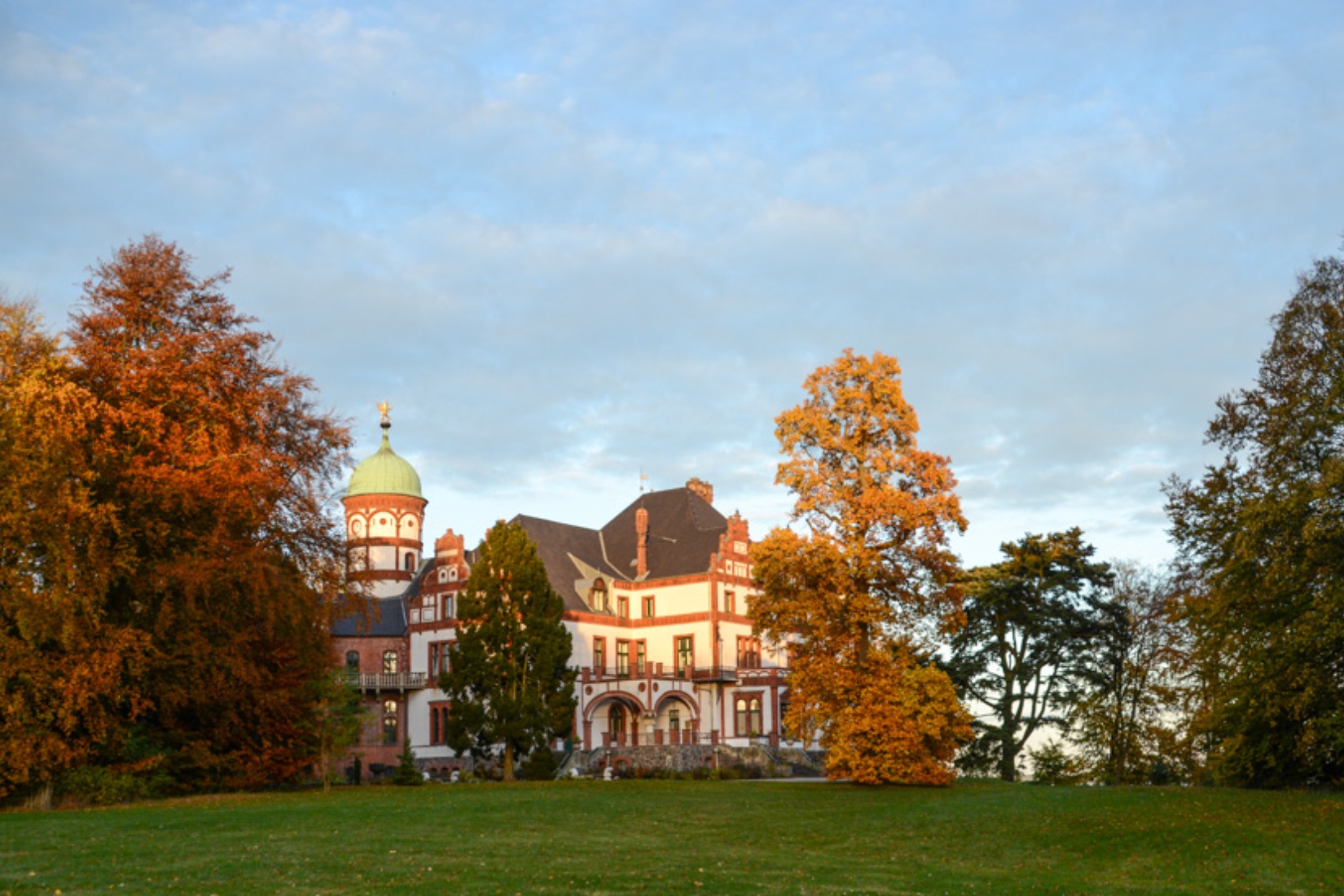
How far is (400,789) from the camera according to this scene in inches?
1385

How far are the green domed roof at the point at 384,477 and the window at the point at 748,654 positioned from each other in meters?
18.7

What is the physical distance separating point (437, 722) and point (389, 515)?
471 inches

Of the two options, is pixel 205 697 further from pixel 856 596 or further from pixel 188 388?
pixel 856 596

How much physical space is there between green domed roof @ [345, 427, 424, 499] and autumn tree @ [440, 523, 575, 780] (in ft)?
79.6

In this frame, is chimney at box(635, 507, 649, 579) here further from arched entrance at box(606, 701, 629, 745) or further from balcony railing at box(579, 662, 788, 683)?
arched entrance at box(606, 701, 629, 745)

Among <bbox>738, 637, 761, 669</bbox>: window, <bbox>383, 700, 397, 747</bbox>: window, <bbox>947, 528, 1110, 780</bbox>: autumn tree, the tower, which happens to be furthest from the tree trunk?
the tower

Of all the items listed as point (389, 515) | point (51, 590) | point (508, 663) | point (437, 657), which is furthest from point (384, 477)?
point (51, 590)

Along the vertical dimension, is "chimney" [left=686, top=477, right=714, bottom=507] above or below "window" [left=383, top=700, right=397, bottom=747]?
above

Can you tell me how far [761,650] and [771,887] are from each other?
4597 cm

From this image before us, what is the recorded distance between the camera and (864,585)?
3288 centimetres

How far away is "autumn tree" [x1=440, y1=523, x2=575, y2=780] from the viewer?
40.8 metres

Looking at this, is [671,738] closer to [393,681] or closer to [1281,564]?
[393,681]

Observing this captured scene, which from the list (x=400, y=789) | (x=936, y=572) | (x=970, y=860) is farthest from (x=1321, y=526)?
(x=400, y=789)

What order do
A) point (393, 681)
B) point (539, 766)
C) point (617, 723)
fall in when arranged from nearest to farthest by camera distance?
1. point (539, 766)
2. point (617, 723)
3. point (393, 681)
